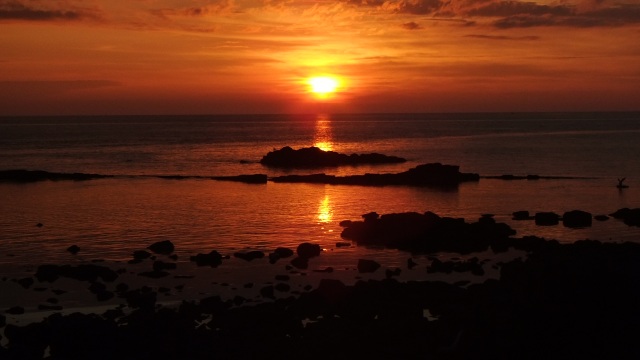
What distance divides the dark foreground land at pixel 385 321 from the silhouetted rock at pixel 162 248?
566 cm

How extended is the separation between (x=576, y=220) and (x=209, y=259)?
26.6 metres

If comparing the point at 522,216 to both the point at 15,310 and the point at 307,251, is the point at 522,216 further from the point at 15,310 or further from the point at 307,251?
the point at 15,310

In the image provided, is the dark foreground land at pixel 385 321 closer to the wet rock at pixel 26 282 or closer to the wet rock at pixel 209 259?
the wet rock at pixel 26 282

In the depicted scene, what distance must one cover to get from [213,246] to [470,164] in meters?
72.5

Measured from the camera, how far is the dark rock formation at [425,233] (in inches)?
1673

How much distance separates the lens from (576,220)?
1971 inches

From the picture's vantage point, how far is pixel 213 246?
142 ft

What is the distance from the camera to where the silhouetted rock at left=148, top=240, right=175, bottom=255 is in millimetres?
40688

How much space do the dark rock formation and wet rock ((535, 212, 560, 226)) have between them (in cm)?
561

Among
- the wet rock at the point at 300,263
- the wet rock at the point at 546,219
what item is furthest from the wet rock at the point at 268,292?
the wet rock at the point at 546,219

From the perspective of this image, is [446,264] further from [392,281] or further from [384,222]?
[384,222]

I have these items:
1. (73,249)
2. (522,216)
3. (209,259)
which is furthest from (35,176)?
(522,216)

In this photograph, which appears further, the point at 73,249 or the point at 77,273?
the point at 73,249

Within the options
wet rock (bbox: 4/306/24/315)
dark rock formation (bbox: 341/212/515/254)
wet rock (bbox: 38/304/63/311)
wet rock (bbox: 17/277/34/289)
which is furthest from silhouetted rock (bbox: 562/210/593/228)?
wet rock (bbox: 4/306/24/315)
